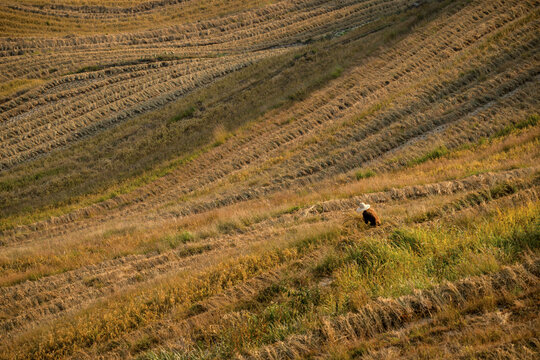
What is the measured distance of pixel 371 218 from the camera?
1045cm

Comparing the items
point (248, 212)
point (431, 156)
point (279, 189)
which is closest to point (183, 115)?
point (279, 189)

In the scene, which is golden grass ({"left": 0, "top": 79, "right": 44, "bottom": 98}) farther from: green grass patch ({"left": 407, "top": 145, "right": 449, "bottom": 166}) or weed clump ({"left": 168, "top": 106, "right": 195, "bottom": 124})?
green grass patch ({"left": 407, "top": 145, "right": 449, "bottom": 166})

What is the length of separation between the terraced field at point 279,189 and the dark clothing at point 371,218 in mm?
286

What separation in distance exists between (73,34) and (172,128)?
25418mm

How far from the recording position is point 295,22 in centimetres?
4366

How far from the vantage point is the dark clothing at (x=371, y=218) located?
10.4 metres

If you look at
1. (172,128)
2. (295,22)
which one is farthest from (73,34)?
(172,128)

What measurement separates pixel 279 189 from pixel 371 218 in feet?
25.9

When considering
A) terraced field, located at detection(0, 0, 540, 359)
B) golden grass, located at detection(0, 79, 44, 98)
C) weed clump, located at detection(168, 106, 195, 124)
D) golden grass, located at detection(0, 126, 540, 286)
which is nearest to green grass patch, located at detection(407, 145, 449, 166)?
terraced field, located at detection(0, 0, 540, 359)

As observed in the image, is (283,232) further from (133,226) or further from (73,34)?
(73,34)

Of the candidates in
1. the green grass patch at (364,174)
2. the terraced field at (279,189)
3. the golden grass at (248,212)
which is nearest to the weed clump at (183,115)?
the terraced field at (279,189)

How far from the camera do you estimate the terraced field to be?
289 inches

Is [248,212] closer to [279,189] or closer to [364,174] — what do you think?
[279,189]

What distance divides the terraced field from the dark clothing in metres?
0.29
